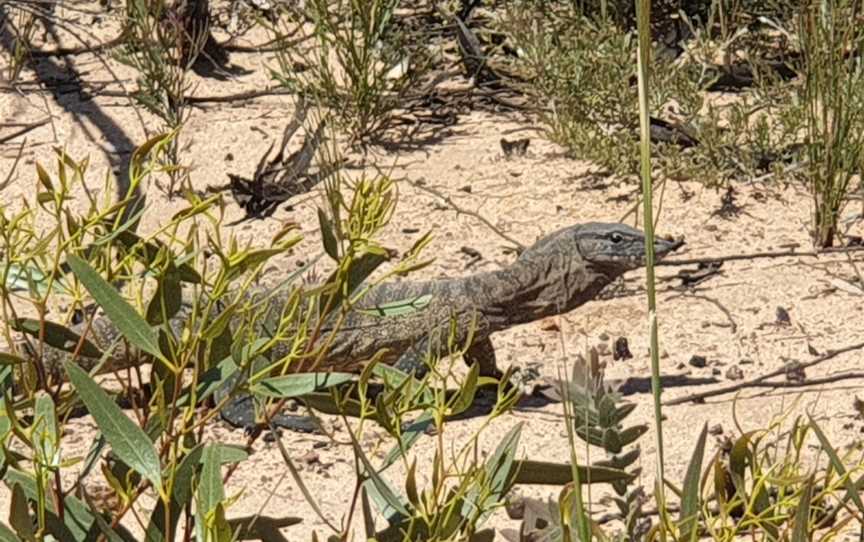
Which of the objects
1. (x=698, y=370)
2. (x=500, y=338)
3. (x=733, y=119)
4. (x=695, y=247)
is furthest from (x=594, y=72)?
(x=698, y=370)

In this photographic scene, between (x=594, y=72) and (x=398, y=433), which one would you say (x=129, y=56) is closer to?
(x=594, y=72)

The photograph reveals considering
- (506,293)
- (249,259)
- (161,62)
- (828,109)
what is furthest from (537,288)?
(249,259)

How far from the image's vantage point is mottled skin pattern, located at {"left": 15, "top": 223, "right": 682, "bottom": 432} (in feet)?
18.4

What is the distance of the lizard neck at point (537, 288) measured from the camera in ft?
18.6

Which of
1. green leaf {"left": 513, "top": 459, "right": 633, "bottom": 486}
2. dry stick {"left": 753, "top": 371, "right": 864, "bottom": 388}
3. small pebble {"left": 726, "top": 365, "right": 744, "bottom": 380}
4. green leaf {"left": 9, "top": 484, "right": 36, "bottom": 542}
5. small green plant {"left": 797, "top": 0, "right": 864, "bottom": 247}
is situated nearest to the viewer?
green leaf {"left": 9, "top": 484, "right": 36, "bottom": 542}

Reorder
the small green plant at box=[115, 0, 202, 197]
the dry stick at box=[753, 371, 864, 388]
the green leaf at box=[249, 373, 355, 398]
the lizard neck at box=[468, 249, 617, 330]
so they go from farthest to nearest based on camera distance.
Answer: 1. the small green plant at box=[115, 0, 202, 197]
2. the lizard neck at box=[468, 249, 617, 330]
3. the dry stick at box=[753, 371, 864, 388]
4. the green leaf at box=[249, 373, 355, 398]

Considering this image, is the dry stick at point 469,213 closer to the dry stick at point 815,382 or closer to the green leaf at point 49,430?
the dry stick at point 815,382

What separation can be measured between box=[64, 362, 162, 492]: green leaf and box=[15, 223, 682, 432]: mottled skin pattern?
10.4 feet

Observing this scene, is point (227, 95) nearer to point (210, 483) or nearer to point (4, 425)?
point (4, 425)

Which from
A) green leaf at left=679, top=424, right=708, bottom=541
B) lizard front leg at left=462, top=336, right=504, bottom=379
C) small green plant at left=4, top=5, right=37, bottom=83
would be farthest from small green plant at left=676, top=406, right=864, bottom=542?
small green plant at left=4, top=5, right=37, bottom=83

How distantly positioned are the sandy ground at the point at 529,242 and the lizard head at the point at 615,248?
0.24 m

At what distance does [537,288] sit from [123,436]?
11.6 feet

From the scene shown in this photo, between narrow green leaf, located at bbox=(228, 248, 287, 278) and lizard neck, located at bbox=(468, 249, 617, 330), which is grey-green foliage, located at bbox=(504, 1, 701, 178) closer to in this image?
lizard neck, located at bbox=(468, 249, 617, 330)

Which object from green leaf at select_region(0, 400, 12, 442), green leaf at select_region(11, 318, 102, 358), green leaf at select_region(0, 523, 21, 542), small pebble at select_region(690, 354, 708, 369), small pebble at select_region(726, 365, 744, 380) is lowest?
small pebble at select_region(726, 365, 744, 380)
